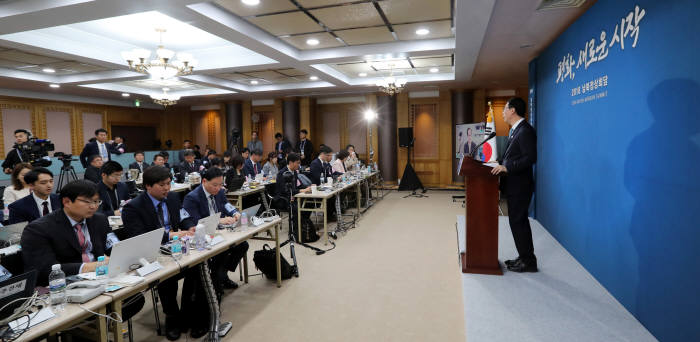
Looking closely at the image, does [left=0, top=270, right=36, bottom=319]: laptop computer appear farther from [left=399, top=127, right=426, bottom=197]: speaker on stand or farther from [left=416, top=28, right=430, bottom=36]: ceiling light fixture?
[left=399, top=127, right=426, bottom=197]: speaker on stand

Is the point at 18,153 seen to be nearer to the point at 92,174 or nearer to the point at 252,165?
the point at 92,174

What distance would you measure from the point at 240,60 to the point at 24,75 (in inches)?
201

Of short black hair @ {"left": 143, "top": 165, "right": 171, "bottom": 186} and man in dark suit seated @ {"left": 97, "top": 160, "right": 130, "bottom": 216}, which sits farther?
man in dark suit seated @ {"left": 97, "top": 160, "right": 130, "bottom": 216}

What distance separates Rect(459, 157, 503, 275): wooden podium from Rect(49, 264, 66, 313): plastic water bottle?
9.91ft

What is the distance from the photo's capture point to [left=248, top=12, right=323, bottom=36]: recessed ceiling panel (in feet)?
14.9

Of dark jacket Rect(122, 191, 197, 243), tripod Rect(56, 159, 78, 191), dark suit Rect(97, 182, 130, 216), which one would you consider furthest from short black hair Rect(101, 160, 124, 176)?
tripod Rect(56, 159, 78, 191)

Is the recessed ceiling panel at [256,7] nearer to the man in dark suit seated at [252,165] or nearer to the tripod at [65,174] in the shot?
the man in dark suit seated at [252,165]

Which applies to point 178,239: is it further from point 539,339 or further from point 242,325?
point 539,339

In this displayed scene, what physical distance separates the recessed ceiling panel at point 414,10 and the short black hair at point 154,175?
312 centimetres

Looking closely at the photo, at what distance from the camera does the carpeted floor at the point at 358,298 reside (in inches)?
110

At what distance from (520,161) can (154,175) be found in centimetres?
320

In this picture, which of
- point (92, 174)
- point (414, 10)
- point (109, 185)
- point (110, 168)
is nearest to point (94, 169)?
point (92, 174)

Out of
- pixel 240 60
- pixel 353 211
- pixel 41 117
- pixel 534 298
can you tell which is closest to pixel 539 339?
pixel 534 298

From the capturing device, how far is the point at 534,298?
9.62 feet
